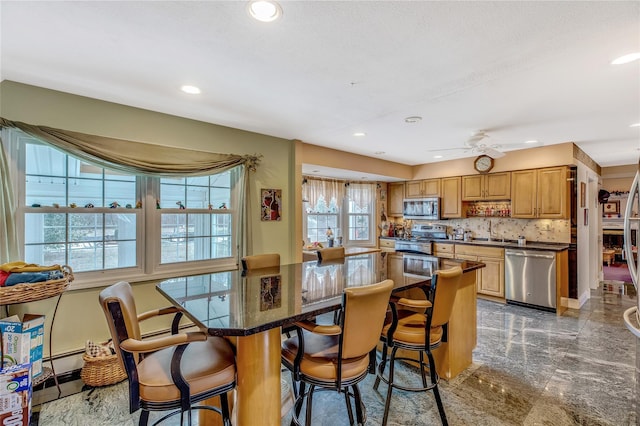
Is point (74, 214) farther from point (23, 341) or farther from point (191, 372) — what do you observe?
point (191, 372)

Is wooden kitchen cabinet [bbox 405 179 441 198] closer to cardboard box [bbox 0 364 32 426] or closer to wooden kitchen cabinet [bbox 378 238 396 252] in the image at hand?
wooden kitchen cabinet [bbox 378 238 396 252]

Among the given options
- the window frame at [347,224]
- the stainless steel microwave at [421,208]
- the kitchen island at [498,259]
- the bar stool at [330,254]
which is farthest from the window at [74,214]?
the stainless steel microwave at [421,208]

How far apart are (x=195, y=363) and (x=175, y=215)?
2.21 meters

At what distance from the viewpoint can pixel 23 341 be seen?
2.10m

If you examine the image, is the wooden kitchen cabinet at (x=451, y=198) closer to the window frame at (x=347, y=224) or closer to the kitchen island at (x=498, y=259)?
the kitchen island at (x=498, y=259)

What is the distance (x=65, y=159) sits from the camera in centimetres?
271

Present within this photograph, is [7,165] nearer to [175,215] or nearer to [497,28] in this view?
[175,215]

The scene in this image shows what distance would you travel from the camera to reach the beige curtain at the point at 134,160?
2314 mm

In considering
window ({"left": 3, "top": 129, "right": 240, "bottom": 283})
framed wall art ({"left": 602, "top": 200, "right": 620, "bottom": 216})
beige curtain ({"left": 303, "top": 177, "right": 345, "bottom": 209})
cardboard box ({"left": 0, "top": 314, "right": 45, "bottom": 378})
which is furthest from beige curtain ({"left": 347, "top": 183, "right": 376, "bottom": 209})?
framed wall art ({"left": 602, "top": 200, "right": 620, "bottom": 216})

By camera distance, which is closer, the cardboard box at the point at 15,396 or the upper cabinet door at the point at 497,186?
the cardboard box at the point at 15,396

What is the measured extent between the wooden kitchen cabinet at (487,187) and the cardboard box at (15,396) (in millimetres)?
6025

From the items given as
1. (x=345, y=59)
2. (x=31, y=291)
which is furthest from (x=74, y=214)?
(x=345, y=59)

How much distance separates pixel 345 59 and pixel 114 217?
8.53ft

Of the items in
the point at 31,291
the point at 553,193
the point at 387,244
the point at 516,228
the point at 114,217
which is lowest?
the point at 387,244
